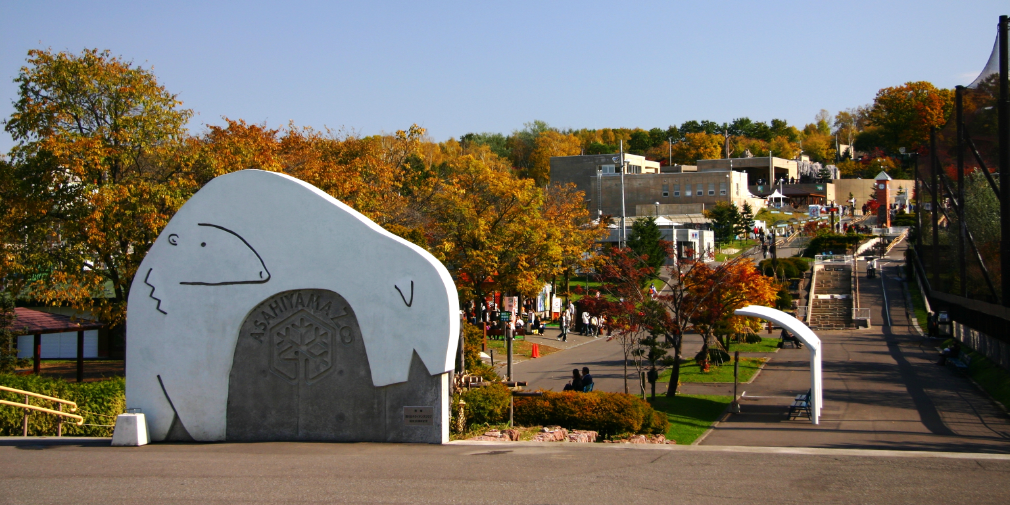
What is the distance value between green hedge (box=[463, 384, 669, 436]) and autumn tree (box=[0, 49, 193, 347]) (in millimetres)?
10244

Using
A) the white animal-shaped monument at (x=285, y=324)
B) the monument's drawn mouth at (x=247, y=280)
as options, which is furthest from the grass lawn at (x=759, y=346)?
the monument's drawn mouth at (x=247, y=280)

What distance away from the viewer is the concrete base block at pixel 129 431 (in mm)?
11992

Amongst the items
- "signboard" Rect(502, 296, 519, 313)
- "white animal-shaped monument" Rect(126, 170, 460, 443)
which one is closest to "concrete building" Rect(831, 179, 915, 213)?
"signboard" Rect(502, 296, 519, 313)

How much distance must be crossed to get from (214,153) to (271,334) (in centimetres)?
1113

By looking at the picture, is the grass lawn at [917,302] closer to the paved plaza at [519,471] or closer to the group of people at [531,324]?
the group of people at [531,324]

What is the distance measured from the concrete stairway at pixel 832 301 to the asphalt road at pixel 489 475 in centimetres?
2975

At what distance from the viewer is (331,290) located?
11.7m

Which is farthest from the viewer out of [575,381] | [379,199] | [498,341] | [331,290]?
[498,341]

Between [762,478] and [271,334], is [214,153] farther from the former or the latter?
[762,478]

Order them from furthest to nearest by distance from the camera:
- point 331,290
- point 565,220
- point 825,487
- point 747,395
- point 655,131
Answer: point 655,131 < point 565,220 < point 747,395 < point 331,290 < point 825,487

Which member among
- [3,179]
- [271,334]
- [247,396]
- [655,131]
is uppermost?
[655,131]

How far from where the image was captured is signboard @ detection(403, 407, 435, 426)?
11.6 meters

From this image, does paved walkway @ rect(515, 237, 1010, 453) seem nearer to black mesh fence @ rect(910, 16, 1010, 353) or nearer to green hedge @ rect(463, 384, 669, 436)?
green hedge @ rect(463, 384, 669, 436)

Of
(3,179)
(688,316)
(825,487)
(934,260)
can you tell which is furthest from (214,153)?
(934,260)
